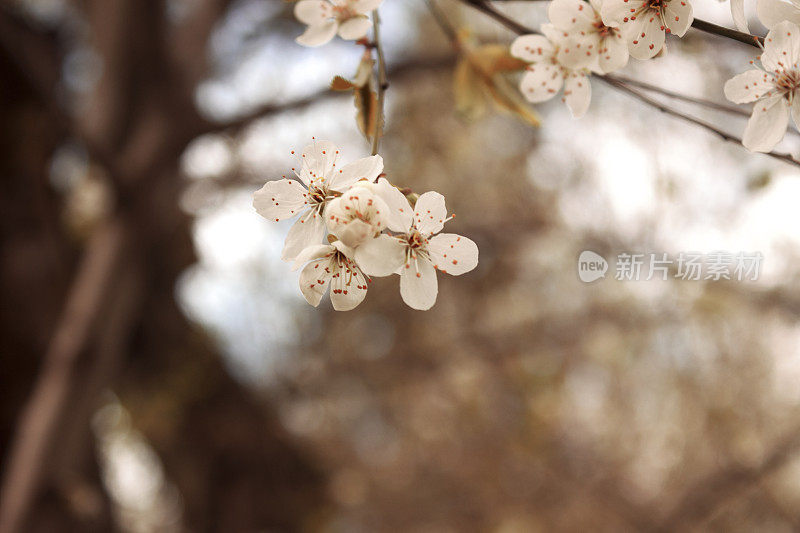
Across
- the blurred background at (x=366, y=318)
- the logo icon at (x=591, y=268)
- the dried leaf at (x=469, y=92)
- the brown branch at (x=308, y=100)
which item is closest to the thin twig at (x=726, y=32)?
the dried leaf at (x=469, y=92)

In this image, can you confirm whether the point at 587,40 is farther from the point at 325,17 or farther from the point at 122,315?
the point at 122,315

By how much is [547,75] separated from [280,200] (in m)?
0.23

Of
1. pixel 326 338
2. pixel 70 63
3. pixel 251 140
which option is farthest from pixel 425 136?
pixel 70 63

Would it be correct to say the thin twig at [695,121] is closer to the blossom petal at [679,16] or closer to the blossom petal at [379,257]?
the blossom petal at [679,16]

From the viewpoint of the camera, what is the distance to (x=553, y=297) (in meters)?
1.80

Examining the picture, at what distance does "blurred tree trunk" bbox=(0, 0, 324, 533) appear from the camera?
4.13ft

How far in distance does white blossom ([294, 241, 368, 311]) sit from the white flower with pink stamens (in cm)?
Answer: 19

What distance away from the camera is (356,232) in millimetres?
294

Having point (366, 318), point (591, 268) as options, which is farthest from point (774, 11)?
point (366, 318)

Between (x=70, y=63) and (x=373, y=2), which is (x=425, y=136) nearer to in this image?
(x=70, y=63)

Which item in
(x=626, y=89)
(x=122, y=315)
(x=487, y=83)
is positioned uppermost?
(x=122, y=315)

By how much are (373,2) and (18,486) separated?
49.4 inches

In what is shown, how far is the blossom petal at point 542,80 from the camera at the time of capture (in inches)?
17.6

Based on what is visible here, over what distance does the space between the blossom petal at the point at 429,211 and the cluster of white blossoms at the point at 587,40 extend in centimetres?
13
